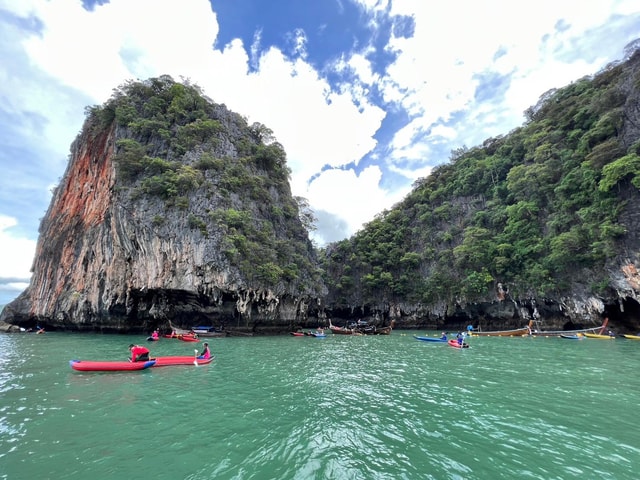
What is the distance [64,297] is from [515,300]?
49.8 meters

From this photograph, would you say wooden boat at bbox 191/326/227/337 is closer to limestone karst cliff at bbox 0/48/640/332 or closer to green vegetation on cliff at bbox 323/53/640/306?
limestone karst cliff at bbox 0/48/640/332

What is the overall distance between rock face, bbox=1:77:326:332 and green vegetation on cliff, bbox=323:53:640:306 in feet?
48.4

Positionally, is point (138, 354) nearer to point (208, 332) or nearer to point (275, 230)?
point (208, 332)

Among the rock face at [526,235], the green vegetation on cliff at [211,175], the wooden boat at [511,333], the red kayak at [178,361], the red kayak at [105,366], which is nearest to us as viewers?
the red kayak at [105,366]

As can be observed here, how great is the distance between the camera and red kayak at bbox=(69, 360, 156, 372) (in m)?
11.9

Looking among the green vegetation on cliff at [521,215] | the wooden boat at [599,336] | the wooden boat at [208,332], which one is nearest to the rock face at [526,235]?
the green vegetation on cliff at [521,215]

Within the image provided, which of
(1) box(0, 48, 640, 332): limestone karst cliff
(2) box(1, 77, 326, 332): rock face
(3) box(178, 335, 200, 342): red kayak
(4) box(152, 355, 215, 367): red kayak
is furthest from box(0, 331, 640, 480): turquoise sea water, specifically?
(1) box(0, 48, 640, 332): limestone karst cliff

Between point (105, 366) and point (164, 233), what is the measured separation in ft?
53.8

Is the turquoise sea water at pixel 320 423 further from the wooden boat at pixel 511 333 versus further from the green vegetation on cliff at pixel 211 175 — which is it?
the wooden boat at pixel 511 333

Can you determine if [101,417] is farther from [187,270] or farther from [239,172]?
[239,172]

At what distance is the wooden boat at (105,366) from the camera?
11.9m

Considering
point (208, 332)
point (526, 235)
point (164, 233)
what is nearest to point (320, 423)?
point (208, 332)

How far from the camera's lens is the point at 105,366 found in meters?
12.2

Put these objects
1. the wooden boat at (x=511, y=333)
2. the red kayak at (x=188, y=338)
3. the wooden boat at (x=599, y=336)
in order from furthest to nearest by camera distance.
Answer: the wooden boat at (x=511, y=333), the wooden boat at (x=599, y=336), the red kayak at (x=188, y=338)
